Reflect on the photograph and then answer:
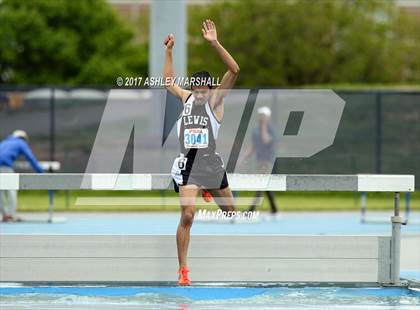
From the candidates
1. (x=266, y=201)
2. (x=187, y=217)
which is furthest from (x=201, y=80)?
(x=266, y=201)

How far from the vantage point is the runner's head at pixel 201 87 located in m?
12.0

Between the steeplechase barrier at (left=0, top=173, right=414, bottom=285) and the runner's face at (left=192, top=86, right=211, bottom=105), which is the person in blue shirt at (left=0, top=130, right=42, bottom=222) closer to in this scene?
the steeplechase barrier at (left=0, top=173, right=414, bottom=285)

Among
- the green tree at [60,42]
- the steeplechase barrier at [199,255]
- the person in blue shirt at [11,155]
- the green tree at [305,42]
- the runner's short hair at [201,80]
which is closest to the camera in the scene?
the runner's short hair at [201,80]

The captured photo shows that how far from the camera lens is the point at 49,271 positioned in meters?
12.1

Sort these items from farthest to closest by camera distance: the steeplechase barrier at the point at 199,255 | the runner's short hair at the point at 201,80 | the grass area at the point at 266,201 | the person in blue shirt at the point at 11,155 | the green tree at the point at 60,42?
the green tree at the point at 60,42
the grass area at the point at 266,201
the person in blue shirt at the point at 11,155
the steeplechase barrier at the point at 199,255
the runner's short hair at the point at 201,80

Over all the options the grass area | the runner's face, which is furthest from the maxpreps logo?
the runner's face

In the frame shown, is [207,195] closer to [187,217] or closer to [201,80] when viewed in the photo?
[187,217]

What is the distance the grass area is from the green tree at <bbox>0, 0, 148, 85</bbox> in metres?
18.4

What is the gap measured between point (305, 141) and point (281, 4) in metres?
22.9

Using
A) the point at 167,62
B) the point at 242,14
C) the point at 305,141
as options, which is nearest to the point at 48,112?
the point at 305,141

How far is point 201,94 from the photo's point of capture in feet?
39.3

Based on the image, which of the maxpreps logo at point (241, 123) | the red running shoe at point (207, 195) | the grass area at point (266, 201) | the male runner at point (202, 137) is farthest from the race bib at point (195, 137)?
the grass area at point (266, 201)

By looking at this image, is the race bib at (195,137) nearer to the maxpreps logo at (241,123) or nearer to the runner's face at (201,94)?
the runner's face at (201,94)

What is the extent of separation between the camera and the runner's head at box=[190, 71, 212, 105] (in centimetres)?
1195
